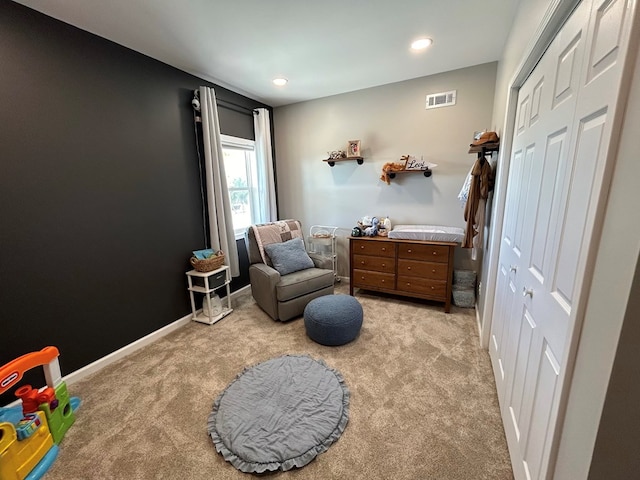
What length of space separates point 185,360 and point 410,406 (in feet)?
5.74

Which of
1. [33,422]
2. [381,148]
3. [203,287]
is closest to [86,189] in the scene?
[203,287]

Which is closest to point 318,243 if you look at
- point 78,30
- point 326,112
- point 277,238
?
point 277,238

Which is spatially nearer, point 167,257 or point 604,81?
point 604,81

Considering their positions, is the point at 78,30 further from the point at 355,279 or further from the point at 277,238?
the point at 355,279

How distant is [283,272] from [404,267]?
135cm

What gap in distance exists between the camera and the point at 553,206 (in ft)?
3.40

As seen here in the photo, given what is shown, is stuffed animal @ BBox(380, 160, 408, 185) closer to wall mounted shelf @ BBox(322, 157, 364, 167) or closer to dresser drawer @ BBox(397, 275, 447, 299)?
wall mounted shelf @ BBox(322, 157, 364, 167)

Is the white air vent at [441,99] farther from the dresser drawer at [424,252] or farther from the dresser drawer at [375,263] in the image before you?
the dresser drawer at [375,263]

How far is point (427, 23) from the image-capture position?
1.96m

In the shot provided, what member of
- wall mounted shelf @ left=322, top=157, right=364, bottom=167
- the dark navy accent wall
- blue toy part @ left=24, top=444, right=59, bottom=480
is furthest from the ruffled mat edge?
wall mounted shelf @ left=322, top=157, right=364, bottom=167

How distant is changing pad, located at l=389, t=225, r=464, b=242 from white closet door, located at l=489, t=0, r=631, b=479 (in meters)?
1.18

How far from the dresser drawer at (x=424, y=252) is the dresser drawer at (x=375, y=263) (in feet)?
0.49

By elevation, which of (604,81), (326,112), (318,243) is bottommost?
(318,243)

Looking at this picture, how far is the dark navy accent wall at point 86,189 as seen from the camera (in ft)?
5.57
